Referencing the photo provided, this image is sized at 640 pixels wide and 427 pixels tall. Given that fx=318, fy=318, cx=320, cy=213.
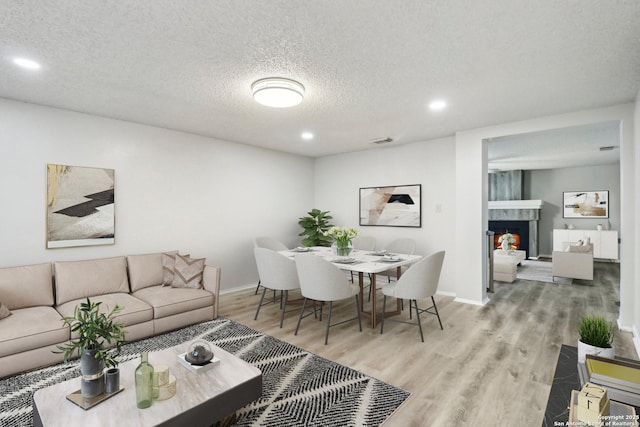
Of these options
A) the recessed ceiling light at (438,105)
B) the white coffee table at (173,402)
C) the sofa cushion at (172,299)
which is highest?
the recessed ceiling light at (438,105)

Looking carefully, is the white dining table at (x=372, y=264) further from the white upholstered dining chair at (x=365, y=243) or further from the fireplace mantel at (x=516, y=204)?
the fireplace mantel at (x=516, y=204)

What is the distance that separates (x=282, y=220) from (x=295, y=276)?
2494mm

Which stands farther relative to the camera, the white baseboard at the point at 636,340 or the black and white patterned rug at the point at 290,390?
the white baseboard at the point at 636,340

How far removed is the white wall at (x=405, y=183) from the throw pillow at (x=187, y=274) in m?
3.18

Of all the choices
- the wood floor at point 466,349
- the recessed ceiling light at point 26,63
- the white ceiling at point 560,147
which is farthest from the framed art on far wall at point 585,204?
the recessed ceiling light at point 26,63

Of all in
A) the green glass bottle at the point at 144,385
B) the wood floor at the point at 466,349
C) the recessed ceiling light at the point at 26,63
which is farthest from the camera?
the recessed ceiling light at the point at 26,63

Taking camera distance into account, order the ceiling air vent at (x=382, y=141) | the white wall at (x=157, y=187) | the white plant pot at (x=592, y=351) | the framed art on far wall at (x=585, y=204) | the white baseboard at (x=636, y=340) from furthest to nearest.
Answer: the framed art on far wall at (x=585, y=204), the ceiling air vent at (x=382, y=141), the white wall at (x=157, y=187), the white baseboard at (x=636, y=340), the white plant pot at (x=592, y=351)

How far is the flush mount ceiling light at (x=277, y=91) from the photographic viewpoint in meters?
2.74

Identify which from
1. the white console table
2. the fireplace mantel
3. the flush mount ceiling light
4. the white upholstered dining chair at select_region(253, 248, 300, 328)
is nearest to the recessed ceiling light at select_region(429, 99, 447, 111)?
the flush mount ceiling light

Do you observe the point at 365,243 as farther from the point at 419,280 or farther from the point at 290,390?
the point at 290,390

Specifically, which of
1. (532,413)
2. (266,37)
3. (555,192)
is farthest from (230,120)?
(555,192)

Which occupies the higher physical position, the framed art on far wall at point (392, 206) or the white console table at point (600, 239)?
the framed art on far wall at point (392, 206)

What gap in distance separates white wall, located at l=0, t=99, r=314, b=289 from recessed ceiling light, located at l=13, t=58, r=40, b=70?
3.56ft

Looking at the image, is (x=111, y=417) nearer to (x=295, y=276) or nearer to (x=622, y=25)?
(x=295, y=276)
